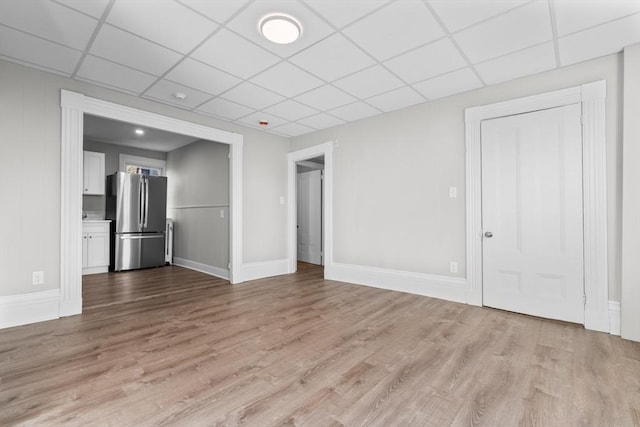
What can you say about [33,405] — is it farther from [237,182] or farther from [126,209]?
[126,209]

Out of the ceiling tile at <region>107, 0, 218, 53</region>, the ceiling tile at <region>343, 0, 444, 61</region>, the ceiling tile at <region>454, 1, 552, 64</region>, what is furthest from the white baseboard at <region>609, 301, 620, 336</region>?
the ceiling tile at <region>107, 0, 218, 53</region>

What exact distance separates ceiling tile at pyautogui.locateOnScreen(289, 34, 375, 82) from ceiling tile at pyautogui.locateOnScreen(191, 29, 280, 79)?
294mm

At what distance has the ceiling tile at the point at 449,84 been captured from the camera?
10.1ft

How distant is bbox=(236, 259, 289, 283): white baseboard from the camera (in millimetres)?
4746

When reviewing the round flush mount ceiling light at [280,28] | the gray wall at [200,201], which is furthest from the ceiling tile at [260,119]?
the round flush mount ceiling light at [280,28]

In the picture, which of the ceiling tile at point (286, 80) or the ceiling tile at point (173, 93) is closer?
the ceiling tile at point (286, 80)

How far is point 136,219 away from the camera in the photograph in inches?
230

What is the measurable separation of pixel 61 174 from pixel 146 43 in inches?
67.1

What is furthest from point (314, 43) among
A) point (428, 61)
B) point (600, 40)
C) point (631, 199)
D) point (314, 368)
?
point (631, 199)

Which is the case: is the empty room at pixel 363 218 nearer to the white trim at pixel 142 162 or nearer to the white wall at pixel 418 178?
the white wall at pixel 418 178

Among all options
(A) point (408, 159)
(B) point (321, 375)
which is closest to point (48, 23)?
(B) point (321, 375)

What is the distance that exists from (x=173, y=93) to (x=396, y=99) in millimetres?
2733

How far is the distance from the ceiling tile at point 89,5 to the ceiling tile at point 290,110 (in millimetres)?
2013

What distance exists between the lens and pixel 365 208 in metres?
4.45
